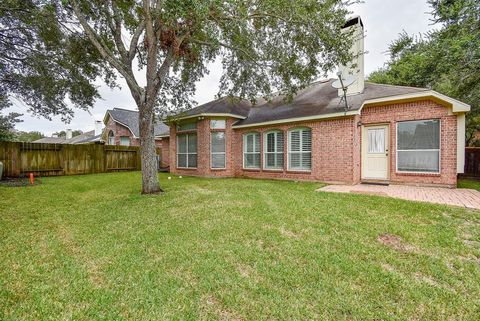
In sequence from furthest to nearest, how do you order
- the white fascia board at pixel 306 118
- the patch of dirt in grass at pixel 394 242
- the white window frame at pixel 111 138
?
1. the white window frame at pixel 111 138
2. the white fascia board at pixel 306 118
3. the patch of dirt in grass at pixel 394 242

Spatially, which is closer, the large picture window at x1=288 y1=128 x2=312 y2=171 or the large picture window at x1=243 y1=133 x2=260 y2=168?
the large picture window at x1=288 y1=128 x2=312 y2=171

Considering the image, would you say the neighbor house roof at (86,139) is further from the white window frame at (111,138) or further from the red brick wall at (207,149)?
the red brick wall at (207,149)

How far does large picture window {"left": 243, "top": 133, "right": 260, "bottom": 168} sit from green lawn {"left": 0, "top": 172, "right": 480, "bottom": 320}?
6.42 metres

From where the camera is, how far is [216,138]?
12.0m

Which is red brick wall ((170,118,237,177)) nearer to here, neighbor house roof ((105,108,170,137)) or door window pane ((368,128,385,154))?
door window pane ((368,128,385,154))

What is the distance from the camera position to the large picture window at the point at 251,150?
1151cm

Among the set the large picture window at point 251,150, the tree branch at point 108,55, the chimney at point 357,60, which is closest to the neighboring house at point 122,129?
the large picture window at point 251,150

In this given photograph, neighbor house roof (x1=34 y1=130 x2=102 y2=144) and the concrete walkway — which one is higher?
neighbor house roof (x1=34 y1=130 x2=102 y2=144)

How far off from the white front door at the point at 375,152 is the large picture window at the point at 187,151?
8.38m

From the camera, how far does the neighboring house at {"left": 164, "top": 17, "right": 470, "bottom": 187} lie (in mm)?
7656

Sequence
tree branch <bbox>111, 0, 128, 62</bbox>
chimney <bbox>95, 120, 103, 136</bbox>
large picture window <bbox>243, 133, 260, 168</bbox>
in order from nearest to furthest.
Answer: tree branch <bbox>111, 0, 128, 62</bbox>, large picture window <bbox>243, 133, 260, 168</bbox>, chimney <bbox>95, 120, 103, 136</bbox>

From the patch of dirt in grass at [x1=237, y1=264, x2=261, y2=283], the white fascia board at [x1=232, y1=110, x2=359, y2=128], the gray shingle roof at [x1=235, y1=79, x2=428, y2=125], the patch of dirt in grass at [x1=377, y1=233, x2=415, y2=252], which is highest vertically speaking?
the gray shingle roof at [x1=235, y1=79, x2=428, y2=125]

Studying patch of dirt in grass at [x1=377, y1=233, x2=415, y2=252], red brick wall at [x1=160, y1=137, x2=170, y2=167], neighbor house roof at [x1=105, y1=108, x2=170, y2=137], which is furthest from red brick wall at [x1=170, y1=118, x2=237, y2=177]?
neighbor house roof at [x1=105, y1=108, x2=170, y2=137]

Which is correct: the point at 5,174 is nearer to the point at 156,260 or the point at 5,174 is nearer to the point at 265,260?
the point at 156,260
